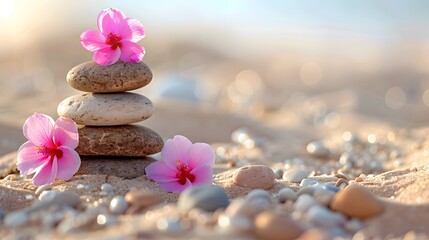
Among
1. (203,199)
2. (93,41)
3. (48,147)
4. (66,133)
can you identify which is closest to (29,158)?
(48,147)

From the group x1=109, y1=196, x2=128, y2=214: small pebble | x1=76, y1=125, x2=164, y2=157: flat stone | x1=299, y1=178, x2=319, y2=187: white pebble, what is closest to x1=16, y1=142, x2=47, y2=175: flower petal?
x1=76, y1=125, x2=164, y2=157: flat stone

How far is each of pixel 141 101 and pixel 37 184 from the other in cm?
70

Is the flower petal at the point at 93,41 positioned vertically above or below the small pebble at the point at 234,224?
above

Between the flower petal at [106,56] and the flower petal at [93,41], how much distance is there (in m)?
0.03

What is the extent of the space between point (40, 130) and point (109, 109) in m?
0.36

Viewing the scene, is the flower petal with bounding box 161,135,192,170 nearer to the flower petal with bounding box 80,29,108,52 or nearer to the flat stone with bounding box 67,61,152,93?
the flat stone with bounding box 67,61,152,93

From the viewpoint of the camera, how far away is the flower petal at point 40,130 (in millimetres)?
3314

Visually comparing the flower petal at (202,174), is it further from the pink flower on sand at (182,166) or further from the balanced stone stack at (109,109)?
the balanced stone stack at (109,109)

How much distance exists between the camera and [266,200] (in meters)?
2.54

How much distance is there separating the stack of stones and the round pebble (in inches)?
44.8

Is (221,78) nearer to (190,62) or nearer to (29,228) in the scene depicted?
(190,62)

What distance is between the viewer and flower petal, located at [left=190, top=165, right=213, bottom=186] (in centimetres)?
325

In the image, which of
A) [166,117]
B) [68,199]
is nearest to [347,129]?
[166,117]

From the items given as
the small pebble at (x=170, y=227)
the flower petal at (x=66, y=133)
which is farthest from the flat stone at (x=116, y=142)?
the small pebble at (x=170, y=227)
